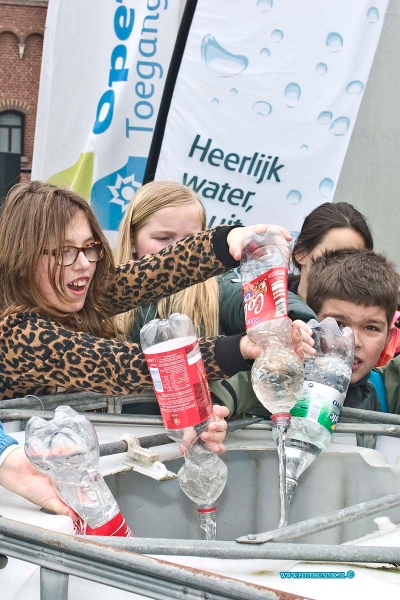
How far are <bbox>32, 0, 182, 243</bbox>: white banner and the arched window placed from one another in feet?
62.0

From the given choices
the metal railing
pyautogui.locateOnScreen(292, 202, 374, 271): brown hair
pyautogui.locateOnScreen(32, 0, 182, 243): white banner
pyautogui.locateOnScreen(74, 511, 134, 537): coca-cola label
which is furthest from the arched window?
the metal railing

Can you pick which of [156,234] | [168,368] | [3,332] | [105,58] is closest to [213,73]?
[105,58]

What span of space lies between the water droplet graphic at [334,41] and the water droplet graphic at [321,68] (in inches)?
4.3

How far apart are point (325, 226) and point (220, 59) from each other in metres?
2.25

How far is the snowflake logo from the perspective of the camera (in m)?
5.86

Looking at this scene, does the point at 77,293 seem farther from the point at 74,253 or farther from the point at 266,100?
the point at 266,100

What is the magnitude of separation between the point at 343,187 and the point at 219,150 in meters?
1.40

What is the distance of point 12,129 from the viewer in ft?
80.0

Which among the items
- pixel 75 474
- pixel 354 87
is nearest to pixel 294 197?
pixel 354 87

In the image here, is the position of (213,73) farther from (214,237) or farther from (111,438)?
(111,438)

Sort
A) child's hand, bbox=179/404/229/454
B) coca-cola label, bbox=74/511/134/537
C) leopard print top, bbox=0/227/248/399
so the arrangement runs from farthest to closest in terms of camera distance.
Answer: leopard print top, bbox=0/227/248/399 < child's hand, bbox=179/404/229/454 < coca-cola label, bbox=74/511/134/537

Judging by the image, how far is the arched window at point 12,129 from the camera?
24.3 metres

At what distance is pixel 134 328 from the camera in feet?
9.61

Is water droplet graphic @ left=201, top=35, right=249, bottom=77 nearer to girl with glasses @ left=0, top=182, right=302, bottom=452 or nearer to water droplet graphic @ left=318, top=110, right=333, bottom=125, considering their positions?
water droplet graphic @ left=318, top=110, right=333, bottom=125
